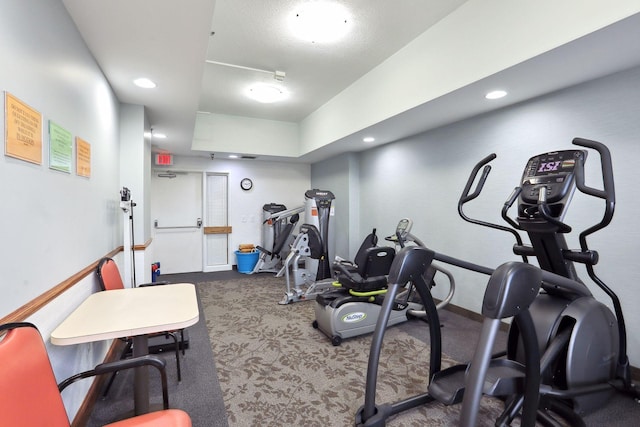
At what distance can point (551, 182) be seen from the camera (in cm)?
192

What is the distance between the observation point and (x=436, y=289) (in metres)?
4.15

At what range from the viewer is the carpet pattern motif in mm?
2021

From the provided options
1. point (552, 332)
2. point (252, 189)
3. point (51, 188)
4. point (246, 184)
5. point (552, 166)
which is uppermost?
point (246, 184)

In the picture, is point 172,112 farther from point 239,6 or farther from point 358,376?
point 358,376

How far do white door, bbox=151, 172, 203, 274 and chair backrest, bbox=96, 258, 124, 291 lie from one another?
3877 mm

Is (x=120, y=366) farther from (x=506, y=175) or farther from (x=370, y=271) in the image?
(x=506, y=175)

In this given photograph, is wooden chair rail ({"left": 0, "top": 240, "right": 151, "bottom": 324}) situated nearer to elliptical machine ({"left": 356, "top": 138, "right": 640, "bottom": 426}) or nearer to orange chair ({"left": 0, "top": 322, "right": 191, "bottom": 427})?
orange chair ({"left": 0, "top": 322, "right": 191, "bottom": 427})

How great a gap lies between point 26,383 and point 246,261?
522cm

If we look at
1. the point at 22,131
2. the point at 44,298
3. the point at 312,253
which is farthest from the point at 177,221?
the point at 22,131

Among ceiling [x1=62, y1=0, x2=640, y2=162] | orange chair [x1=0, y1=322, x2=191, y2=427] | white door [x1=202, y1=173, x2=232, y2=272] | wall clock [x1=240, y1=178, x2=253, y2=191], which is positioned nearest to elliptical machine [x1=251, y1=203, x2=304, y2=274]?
wall clock [x1=240, y1=178, x2=253, y2=191]

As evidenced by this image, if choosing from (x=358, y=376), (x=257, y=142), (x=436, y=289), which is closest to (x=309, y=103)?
(x=257, y=142)

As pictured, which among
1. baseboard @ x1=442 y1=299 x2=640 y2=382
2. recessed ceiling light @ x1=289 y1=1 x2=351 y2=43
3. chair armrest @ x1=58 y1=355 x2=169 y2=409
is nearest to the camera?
chair armrest @ x1=58 y1=355 x2=169 y2=409

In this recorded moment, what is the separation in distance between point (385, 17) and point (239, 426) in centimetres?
332

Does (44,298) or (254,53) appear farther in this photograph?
(254,53)
